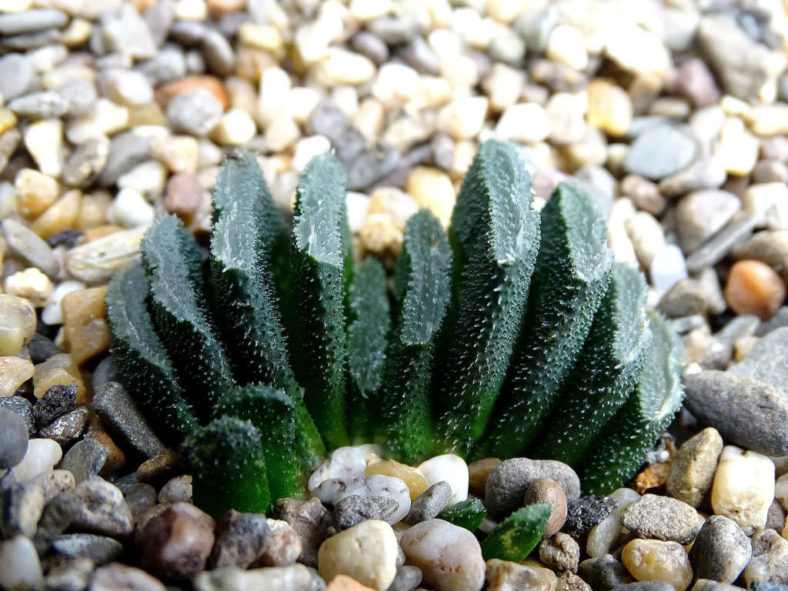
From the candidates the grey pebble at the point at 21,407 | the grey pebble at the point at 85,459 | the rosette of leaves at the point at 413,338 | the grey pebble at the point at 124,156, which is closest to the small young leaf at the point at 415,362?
the rosette of leaves at the point at 413,338

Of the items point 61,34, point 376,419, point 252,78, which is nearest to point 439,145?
point 252,78

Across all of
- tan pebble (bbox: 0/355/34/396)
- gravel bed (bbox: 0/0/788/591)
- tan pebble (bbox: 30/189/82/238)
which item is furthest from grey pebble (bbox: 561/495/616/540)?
tan pebble (bbox: 30/189/82/238)

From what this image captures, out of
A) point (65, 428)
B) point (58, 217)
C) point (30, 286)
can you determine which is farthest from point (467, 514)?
point (58, 217)

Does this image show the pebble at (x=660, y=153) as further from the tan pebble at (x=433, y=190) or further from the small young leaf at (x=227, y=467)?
the small young leaf at (x=227, y=467)

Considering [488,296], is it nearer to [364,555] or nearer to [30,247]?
[364,555]

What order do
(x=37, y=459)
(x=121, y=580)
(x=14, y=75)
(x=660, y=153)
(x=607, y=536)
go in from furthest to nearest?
(x=660, y=153) < (x=14, y=75) < (x=607, y=536) < (x=37, y=459) < (x=121, y=580)

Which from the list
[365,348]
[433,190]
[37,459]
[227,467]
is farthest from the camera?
[433,190]

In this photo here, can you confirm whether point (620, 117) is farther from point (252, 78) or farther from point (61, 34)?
point (61, 34)
